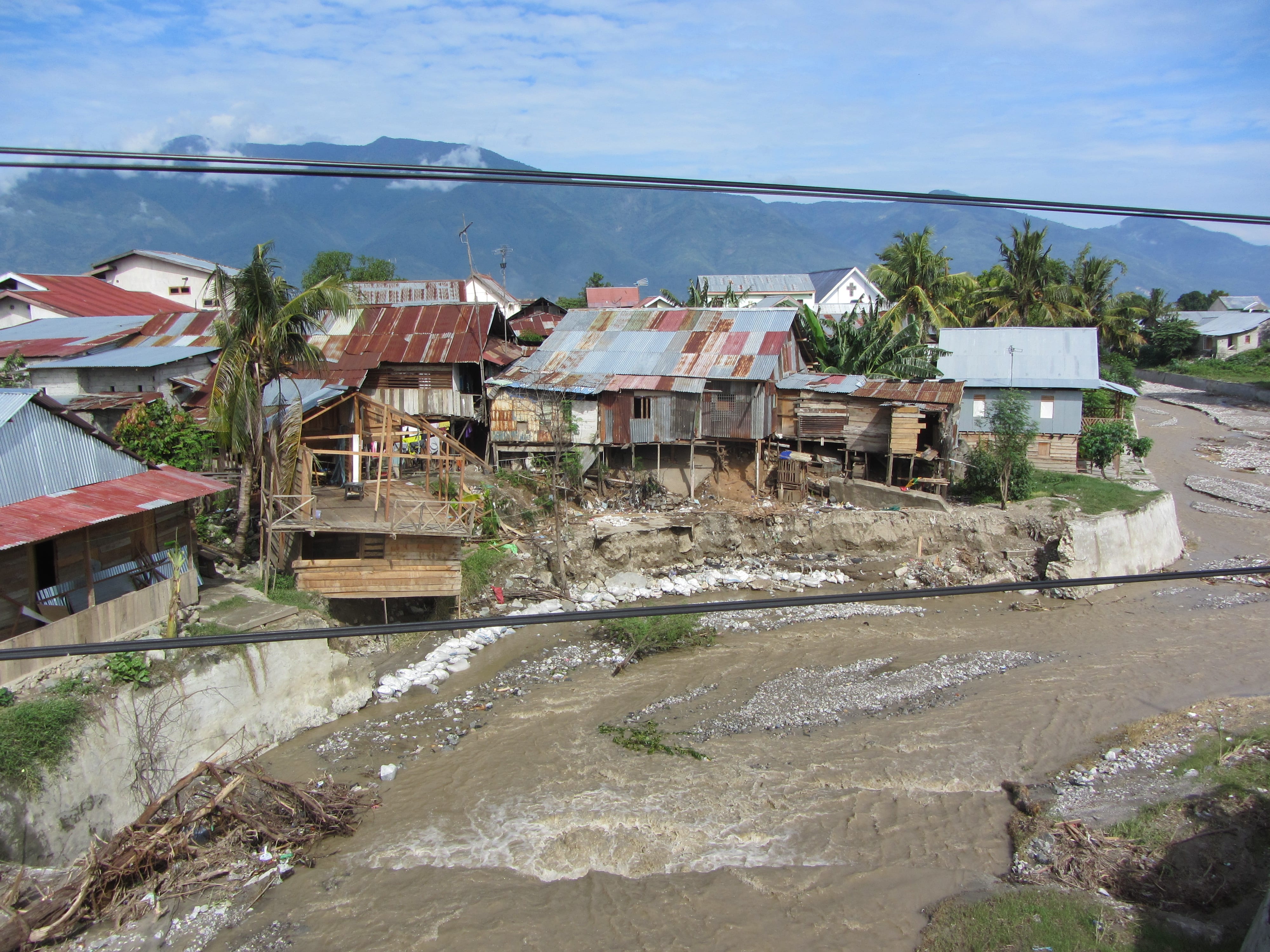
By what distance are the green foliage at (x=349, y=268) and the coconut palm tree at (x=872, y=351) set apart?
92.0ft

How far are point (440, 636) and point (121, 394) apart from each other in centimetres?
1325

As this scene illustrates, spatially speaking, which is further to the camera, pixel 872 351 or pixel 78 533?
pixel 872 351

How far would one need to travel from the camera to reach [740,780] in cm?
1309

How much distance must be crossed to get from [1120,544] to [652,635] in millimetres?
14386

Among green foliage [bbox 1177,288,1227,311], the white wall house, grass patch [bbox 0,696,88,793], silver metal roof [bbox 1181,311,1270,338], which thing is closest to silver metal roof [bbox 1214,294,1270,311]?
green foliage [bbox 1177,288,1227,311]

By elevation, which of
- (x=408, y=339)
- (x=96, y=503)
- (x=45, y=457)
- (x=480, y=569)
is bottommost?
(x=480, y=569)

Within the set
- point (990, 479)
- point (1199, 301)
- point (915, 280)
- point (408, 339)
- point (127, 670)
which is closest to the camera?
point (127, 670)

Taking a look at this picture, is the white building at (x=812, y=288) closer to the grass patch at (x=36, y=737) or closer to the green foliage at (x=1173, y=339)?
the green foliage at (x=1173, y=339)

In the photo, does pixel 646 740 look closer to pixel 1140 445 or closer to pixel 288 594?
pixel 288 594

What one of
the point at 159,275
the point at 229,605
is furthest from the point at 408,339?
the point at 159,275

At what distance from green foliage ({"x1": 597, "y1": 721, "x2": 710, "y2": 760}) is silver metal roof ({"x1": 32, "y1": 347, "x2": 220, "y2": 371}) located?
60.4ft

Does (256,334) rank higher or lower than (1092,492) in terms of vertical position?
higher

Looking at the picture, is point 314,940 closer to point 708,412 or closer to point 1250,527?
point 708,412

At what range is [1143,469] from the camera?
30.1 meters
